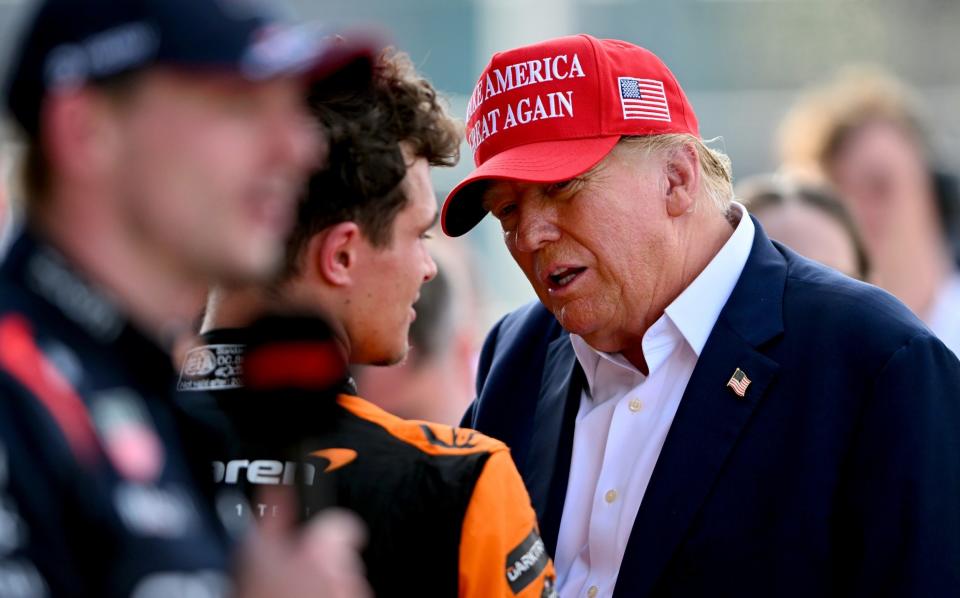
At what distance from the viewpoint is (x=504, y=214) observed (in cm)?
290

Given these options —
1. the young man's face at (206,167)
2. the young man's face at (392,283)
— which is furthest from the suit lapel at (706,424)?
the young man's face at (206,167)

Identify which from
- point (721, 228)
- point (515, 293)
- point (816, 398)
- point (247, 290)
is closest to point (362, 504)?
point (247, 290)

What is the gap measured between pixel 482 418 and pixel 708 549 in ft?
2.53

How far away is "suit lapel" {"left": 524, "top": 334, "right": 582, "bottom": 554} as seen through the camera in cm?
276

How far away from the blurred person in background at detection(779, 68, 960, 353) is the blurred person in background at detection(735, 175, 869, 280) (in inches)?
44.4

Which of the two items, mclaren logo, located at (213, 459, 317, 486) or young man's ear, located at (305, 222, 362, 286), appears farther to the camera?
young man's ear, located at (305, 222, 362, 286)

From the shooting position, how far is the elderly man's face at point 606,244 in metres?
2.71

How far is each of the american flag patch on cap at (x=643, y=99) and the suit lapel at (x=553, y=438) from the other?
60cm

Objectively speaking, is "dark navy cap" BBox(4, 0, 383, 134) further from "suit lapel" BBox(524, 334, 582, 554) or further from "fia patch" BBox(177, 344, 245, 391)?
"suit lapel" BBox(524, 334, 582, 554)

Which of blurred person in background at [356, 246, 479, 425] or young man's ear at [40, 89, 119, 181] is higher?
young man's ear at [40, 89, 119, 181]

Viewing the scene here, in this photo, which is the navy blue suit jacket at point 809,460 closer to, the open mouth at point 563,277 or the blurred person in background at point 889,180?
the open mouth at point 563,277

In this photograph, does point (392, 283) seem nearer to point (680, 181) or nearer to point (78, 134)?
point (680, 181)

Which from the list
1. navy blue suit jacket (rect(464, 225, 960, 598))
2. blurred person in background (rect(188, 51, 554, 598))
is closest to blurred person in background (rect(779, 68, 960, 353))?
navy blue suit jacket (rect(464, 225, 960, 598))

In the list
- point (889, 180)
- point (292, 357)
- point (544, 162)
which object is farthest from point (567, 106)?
point (889, 180)
